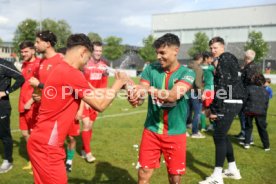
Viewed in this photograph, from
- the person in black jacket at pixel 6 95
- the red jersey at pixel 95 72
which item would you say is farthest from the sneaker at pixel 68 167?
the red jersey at pixel 95 72

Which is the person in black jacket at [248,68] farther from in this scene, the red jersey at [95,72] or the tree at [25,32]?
the tree at [25,32]

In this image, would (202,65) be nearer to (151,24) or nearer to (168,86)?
(168,86)

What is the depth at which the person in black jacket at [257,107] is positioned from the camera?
8961 mm

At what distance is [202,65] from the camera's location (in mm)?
10359

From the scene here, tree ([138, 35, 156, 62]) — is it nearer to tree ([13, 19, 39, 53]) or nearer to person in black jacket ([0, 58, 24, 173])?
tree ([13, 19, 39, 53])

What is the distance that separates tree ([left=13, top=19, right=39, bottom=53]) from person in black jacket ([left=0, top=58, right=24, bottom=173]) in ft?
188

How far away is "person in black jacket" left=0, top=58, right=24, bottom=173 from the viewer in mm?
6695

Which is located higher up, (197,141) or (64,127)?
(64,127)

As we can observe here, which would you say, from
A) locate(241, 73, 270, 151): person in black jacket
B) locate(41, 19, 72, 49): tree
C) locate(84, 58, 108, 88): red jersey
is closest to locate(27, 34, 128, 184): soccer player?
locate(84, 58, 108, 88): red jersey

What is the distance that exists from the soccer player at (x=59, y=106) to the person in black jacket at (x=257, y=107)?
620 cm

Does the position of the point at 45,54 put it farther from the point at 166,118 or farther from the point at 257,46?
the point at 257,46

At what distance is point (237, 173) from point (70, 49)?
4567mm

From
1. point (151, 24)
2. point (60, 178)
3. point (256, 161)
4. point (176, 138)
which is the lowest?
point (256, 161)

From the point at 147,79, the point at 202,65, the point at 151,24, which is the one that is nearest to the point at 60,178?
the point at 147,79
